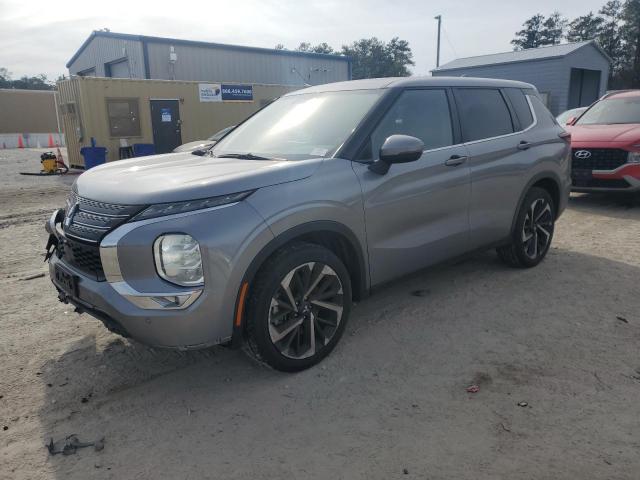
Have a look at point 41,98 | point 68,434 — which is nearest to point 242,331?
point 68,434

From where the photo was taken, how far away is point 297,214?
3037 mm

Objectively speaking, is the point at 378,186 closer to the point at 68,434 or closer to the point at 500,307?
the point at 500,307

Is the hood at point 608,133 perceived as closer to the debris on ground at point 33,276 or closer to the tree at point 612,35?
the debris on ground at point 33,276

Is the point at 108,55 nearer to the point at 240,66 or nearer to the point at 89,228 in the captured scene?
the point at 240,66

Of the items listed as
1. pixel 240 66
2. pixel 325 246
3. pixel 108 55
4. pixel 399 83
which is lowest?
pixel 325 246

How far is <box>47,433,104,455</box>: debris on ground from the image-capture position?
258 cm

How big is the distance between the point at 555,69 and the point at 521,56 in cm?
255

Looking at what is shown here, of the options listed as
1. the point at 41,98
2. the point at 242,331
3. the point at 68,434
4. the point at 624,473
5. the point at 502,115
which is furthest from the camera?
the point at 41,98

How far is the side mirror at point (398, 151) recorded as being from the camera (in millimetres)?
3328

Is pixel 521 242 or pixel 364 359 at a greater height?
pixel 521 242

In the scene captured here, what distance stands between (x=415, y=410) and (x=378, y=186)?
1450 mm

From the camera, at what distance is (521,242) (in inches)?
195

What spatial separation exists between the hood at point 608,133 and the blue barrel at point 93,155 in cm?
1207

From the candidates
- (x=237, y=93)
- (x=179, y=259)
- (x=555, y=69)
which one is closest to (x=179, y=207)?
(x=179, y=259)
